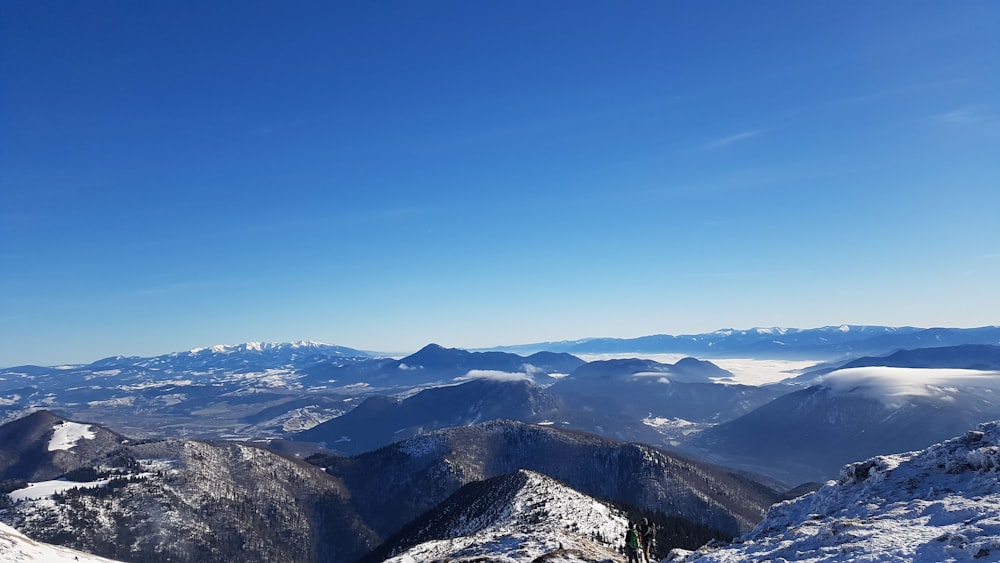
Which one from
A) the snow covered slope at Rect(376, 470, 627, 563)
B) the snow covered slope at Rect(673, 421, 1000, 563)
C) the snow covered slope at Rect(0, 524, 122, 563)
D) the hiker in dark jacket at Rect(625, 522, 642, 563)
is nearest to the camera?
the snow covered slope at Rect(673, 421, 1000, 563)

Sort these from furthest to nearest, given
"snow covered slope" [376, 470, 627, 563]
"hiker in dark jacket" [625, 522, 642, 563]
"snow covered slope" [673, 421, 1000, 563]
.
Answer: "snow covered slope" [376, 470, 627, 563], "hiker in dark jacket" [625, 522, 642, 563], "snow covered slope" [673, 421, 1000, 563]

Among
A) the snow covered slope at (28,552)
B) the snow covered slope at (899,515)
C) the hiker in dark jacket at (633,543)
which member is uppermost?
the snow covered slope at (899,515)

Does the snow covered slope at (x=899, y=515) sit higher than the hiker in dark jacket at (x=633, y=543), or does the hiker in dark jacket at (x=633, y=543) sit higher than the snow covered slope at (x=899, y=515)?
the snow covered slope at (x=899, y=515)

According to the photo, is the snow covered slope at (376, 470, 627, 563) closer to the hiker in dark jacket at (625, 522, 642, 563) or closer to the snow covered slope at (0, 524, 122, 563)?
the hiker in dark jacket at (625, 522, 642, 563)

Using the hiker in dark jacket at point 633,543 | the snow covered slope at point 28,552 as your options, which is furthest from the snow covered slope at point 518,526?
the snow covered slope at point 28,552

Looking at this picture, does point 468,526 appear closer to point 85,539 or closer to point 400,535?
point 400,535

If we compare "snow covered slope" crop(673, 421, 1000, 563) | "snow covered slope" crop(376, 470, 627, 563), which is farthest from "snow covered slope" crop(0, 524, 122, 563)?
"snow covered slope" crop(673, 421, 1000, 563)

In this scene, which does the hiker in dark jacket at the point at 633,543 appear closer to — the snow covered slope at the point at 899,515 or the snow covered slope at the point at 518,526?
the snow covered slope at the point at 899,515

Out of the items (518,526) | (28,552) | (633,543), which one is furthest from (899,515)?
(28,552)
